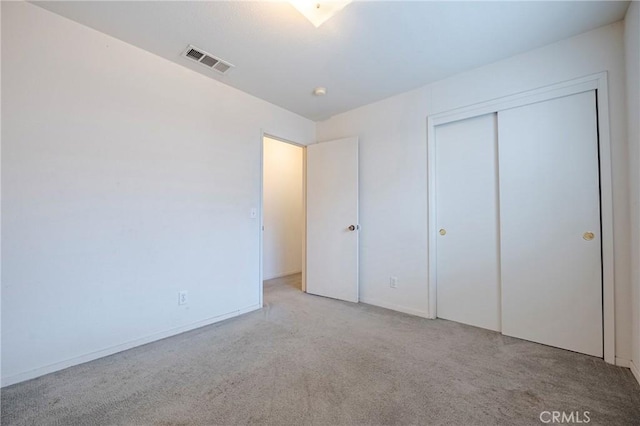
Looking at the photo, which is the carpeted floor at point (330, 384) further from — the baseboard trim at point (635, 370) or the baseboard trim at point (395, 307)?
the baseboard trim at point (395, 307)

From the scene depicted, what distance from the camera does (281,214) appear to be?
4.91m

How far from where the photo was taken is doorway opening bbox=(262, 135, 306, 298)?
461cm

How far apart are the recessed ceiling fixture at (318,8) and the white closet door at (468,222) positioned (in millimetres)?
1656

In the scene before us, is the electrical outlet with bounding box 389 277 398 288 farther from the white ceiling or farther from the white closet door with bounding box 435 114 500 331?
the white ceiling

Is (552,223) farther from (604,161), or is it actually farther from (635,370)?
(635,370)

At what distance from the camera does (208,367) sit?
188cm

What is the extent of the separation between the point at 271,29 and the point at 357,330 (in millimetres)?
2602

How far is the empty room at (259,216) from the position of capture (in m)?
1.65

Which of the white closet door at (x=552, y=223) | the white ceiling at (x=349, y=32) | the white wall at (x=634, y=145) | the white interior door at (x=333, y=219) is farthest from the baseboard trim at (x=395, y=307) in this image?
the white ceiling at (x=349, y=32)

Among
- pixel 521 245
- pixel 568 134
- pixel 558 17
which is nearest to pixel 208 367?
pixel 521 245

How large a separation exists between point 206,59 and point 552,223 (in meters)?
3.23

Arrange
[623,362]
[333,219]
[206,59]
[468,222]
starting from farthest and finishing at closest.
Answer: [333,219] → [468,222] → [206,59] → [623,362]

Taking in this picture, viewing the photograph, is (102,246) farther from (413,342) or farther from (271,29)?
(413,342)

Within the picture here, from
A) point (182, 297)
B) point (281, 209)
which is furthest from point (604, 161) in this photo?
point (281, 209)
